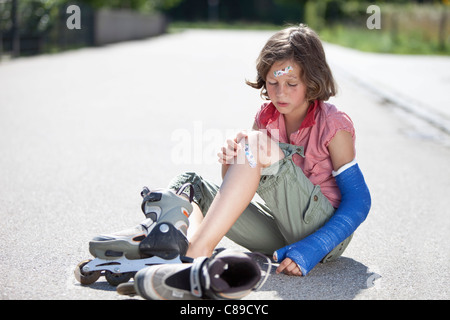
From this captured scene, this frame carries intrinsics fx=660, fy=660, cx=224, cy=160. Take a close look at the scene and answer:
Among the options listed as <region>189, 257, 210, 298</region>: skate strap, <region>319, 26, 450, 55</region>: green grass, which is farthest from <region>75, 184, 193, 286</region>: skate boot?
<region>319, 26, 450, 55</region>: green grass

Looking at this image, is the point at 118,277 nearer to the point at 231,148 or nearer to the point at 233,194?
the point at 233,194

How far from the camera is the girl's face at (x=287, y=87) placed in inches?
117

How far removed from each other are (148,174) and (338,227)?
8.61 ft

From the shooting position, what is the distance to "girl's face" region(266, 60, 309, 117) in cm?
297

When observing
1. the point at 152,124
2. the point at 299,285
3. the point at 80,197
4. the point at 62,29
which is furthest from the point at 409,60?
the point at 299,285

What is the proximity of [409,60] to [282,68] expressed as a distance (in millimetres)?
16489

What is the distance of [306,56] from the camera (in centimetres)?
295

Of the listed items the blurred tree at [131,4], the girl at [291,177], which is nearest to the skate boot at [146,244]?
the girl at [291,177]

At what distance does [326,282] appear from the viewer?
113 inches
